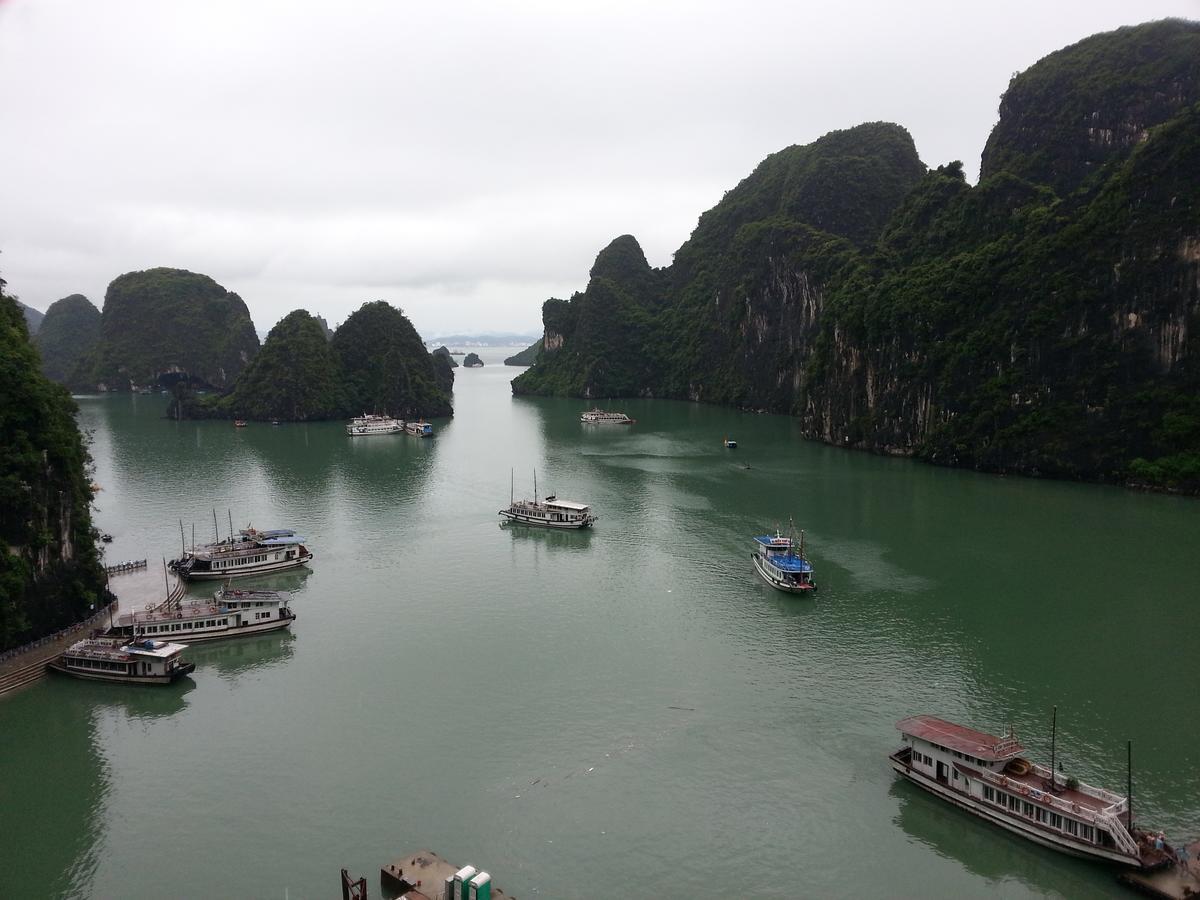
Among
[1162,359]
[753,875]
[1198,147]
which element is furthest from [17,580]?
[1198,147]

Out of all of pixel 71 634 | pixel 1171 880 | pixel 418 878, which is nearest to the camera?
pixel 1171 880

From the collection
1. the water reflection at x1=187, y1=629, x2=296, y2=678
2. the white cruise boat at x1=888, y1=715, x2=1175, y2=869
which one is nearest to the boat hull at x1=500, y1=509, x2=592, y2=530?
the water reflection at x1=187, y1=629, x2=296, y2=678

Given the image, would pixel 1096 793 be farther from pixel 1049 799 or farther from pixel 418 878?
pixel 418 878

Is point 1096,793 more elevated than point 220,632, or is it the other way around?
point 220,632

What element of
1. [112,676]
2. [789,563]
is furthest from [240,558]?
[789,563]

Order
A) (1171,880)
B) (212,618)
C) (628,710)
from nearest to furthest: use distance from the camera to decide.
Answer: (1171,880), (628,710), (212,618)

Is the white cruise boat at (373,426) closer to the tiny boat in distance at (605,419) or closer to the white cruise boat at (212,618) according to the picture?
the tiny boat in distance at (605,419)

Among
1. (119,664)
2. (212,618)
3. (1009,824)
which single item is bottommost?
(1009,824)

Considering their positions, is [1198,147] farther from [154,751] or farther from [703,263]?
[703,263]
